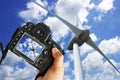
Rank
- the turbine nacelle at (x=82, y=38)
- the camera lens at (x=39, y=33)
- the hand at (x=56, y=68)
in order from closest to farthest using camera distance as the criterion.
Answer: the hand at (x=56, y=68), the camera lens at (x=39, y=33), the turbine nacelle at (x=82, y=38)

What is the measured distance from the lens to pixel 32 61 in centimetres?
579

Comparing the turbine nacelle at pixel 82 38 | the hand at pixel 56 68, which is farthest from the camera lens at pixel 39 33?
the turbine nacelle at pixel 82 38

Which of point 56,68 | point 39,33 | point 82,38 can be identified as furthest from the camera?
point 82,38

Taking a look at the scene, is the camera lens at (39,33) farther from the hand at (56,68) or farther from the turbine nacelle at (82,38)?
the turbine nacelle at (82,38)

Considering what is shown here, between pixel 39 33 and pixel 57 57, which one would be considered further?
pixel 39 33

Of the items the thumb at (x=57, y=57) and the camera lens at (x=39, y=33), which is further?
the camera lens at (x=39, y=33)

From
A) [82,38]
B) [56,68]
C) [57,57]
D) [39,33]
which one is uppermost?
[82,38]

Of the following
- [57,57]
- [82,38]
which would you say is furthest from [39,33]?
[82,38]

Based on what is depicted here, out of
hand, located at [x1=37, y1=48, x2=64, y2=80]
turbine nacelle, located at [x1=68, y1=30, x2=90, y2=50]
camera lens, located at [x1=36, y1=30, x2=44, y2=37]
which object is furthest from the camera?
turbine nacelle, located at [x1=68, y1=30, x2=90, y2=50]

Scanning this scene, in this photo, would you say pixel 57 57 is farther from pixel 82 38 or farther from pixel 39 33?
pixel 82 38

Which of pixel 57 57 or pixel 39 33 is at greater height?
pixel 39 33

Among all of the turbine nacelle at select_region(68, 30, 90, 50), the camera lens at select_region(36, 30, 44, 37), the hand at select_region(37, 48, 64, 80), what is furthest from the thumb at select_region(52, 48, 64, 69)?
the turbine nacelle at select_region(68, 30, 90, 50)

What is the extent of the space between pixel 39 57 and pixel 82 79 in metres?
22.4

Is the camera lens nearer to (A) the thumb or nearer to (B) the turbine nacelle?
(A) the thumb
